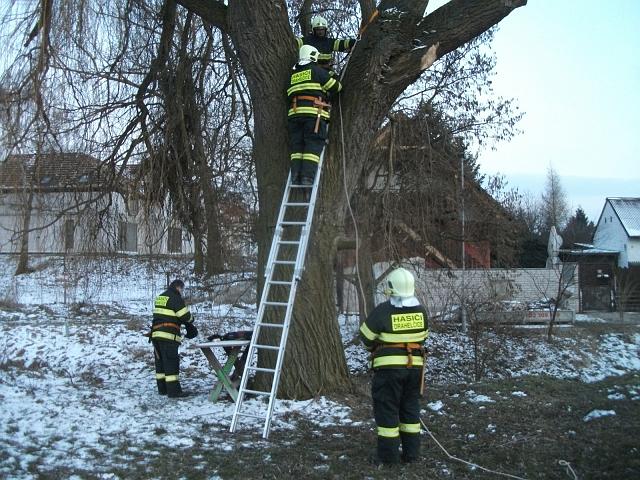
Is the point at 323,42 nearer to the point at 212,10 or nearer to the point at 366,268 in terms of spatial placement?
the point at 212,10

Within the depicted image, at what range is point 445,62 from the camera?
45.8 ft

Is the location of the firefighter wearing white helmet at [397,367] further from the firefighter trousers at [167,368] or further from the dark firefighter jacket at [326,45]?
the firefighter trousers at [167,368]

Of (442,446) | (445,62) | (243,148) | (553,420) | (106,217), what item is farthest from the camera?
(445,62)

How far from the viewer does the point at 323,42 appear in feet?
23.7

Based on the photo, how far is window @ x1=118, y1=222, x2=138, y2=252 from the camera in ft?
33.4

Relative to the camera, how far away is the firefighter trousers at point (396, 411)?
470 cm

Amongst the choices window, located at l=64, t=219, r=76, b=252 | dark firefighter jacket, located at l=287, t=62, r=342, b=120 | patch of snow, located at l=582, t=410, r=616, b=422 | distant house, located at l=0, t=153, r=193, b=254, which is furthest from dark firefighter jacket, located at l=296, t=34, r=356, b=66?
window, located at l=64, t=219, r=76, b=252

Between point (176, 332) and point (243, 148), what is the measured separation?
4.57 metres

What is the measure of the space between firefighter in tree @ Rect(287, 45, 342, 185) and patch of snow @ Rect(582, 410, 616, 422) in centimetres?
353

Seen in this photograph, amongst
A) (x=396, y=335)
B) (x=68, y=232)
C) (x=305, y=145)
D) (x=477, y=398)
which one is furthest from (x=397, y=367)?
(x=68, y=232)

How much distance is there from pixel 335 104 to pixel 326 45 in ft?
2.82

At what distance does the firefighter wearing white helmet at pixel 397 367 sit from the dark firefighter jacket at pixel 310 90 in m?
2.20

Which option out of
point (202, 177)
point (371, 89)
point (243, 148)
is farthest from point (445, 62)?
point (371, 89)

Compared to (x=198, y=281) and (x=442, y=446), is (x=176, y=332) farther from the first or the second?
(x=198, y=281)
